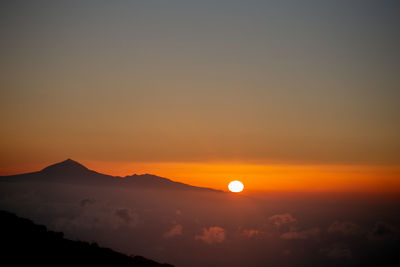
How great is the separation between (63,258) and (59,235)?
7.45m

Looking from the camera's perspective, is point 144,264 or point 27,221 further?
point 27,221

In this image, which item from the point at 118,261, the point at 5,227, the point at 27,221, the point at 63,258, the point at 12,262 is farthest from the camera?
the point at 27,221

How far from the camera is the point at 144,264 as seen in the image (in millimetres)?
A: 29766

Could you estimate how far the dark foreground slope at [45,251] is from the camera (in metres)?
24.5

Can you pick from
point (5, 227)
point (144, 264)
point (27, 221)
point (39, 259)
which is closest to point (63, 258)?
point (39, 259)

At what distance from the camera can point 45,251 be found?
26.5 meters

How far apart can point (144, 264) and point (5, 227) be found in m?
14.3

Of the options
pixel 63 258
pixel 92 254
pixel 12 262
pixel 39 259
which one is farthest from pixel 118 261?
pixel 12 262

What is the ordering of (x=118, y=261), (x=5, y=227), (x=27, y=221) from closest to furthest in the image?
1. (x=118, y=261)
2. (x=5, y=227)
3. (x=27, y=221)

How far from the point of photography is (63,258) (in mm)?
25781

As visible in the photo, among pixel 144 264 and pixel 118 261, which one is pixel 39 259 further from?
pixel 144 264

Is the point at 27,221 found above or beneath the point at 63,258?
above

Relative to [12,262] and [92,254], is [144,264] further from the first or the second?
[12,262]

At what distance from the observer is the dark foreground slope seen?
965 inches
